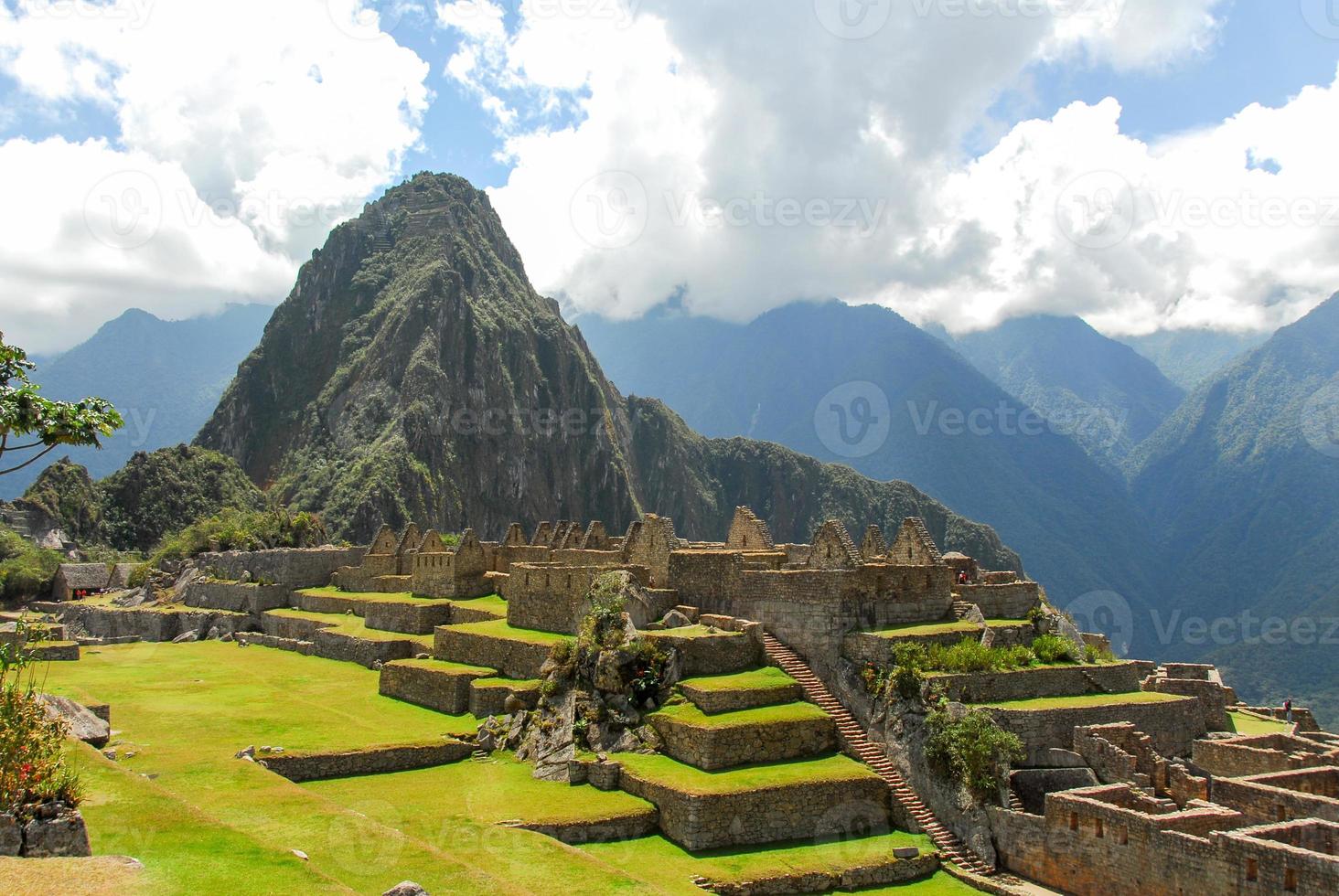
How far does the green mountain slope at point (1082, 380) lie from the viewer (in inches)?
5630

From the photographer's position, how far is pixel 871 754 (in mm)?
19922

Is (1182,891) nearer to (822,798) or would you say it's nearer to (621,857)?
(822,798)

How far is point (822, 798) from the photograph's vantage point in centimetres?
1781

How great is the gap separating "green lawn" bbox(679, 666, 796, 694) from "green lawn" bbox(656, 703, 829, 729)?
0.44 meters

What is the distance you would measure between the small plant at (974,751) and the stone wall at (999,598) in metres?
6.16

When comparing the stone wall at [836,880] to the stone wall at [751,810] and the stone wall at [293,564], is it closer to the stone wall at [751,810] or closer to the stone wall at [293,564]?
the stone wall at [751,810]

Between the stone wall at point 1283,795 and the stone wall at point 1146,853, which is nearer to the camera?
the stone wall at point 1146,853

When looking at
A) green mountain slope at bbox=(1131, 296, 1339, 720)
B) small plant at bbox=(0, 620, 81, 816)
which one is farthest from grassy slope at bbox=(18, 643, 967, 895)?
green mountain slope at bbox=(1131, 296, 1339, 720)

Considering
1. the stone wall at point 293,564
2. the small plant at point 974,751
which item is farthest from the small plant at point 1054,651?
the stone wall at point 293,564

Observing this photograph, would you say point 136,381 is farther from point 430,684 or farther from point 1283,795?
point 1283,795

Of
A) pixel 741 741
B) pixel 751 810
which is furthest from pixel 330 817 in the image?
pixel 741 741

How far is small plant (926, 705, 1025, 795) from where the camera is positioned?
19.0 metres

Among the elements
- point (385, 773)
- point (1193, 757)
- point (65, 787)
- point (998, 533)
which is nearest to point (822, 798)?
point (385, 773)

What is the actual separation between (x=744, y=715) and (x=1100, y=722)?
25.3 feet
